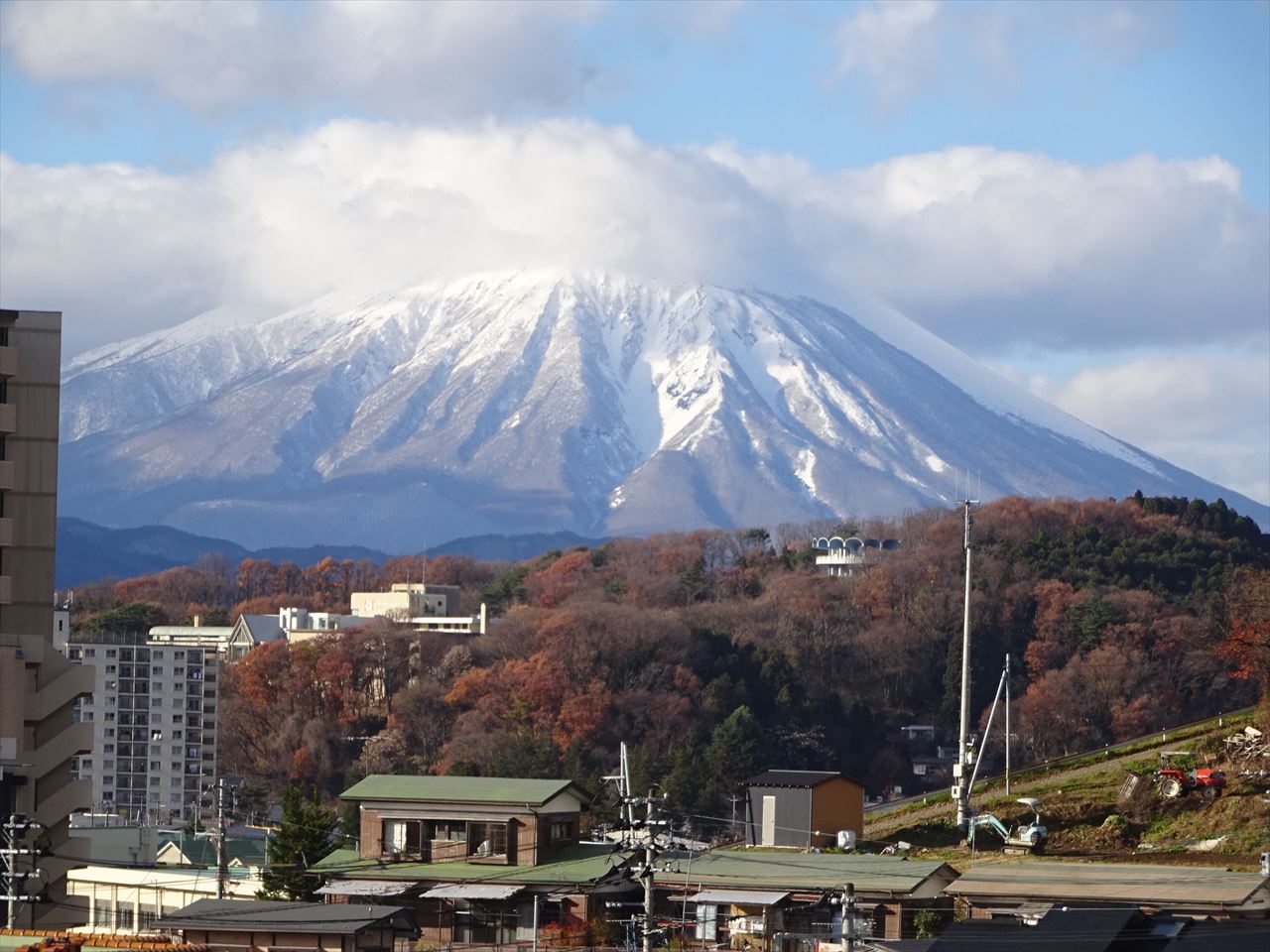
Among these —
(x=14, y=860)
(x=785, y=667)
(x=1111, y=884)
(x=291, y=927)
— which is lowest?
(x=291, y=927)

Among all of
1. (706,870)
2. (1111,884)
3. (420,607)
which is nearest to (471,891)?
(706,870)

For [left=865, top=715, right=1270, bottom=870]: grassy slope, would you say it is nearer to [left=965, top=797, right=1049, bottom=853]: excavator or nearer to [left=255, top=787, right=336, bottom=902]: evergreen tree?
[left=965, top=797, right=1049, bottom=853]: excavator

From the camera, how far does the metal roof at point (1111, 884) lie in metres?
30.7

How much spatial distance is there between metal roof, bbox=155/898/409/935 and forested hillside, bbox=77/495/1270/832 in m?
36.8

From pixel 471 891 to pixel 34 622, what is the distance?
8558 millimetres

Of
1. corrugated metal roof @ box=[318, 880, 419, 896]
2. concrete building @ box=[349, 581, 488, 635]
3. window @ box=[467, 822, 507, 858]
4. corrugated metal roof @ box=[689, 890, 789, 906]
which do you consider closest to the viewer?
corrugated metal roof @ box=[689, 890, 789, 906]

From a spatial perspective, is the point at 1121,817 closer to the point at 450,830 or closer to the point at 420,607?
the point at 450,830

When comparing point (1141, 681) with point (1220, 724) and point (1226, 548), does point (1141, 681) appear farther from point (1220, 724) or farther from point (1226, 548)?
point (1220, 724)

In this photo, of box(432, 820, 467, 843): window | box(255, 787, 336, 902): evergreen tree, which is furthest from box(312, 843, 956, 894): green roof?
box(432, 820, 467, 843): window

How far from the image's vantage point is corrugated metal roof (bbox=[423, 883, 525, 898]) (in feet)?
127

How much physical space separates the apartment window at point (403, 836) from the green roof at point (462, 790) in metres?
0.50

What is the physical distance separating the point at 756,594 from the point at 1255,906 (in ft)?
263

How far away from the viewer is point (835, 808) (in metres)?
45.5

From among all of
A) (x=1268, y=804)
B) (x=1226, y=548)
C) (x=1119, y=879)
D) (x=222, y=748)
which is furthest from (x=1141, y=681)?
(x=1119, y=879)
